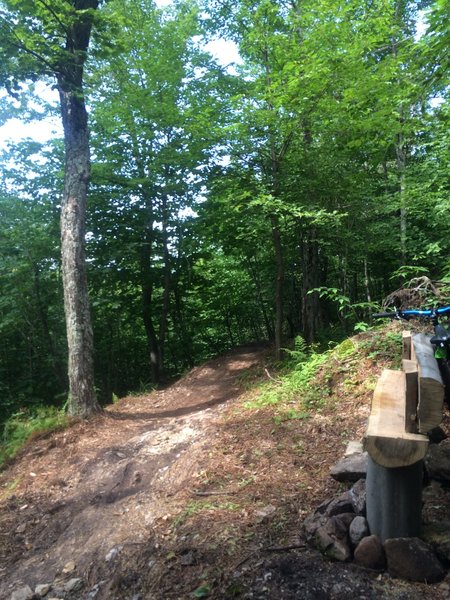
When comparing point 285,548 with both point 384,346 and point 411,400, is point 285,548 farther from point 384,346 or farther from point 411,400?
point 384,346

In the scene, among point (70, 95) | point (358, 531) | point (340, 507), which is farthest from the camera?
point (70, 95)

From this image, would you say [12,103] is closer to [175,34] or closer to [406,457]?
[175,34]

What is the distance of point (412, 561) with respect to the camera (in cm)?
223

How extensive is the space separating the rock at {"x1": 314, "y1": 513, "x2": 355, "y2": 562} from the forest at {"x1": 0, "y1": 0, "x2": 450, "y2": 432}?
3973 mm

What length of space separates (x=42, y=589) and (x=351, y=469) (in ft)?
8.47

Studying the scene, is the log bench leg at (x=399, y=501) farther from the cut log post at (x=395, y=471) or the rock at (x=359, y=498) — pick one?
the rock at (x=359, y=498)

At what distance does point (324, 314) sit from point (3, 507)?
34.5 feet

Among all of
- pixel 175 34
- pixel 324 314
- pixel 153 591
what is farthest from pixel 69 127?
pixel 324 314

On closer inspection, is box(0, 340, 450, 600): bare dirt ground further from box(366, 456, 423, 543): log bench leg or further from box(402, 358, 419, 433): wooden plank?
box(402, 358, 419, 433): wooden plank

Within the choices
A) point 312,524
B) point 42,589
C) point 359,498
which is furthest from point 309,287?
point 42,589

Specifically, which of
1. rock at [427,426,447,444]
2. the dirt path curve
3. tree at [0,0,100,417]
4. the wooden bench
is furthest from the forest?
the wooden bench

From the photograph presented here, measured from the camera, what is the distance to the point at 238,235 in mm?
9719

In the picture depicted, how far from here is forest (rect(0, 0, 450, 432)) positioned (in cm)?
676

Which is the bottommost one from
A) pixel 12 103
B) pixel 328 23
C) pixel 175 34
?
pixel 328 23
